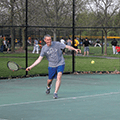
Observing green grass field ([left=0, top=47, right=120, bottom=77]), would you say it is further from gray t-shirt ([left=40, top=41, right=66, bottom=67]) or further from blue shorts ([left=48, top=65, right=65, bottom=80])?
gray t-shirt ([left=40, top=41, right=66, bottom=67])

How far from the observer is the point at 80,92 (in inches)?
373

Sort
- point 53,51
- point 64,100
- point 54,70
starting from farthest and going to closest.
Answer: point 54,70, point 53,51, point 64,100

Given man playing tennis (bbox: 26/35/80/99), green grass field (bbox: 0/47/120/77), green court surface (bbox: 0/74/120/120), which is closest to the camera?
green court surface (bbox: 0/74/120/120)

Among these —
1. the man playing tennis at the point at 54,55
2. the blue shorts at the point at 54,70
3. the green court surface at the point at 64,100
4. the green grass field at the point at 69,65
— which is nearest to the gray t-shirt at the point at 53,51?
the man playing tennis at the point at 54,55

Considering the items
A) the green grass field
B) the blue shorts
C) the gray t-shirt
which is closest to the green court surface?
the blue shorts

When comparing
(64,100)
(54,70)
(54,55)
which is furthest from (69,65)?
(64,100)

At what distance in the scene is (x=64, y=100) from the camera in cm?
820

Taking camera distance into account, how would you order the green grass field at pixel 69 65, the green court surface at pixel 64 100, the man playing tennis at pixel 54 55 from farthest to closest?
the green grass field at pixel 69 65 → the man playing tennis at pixel 54 55 → the green court surface at pixel 64 100

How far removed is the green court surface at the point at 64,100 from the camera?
662 cm

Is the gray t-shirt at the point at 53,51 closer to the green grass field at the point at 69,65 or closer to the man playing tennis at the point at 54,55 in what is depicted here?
the man playing tennis at the point at 54,55

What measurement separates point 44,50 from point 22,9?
1147cm

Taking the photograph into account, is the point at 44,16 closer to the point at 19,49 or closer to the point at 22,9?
the point at 22,9

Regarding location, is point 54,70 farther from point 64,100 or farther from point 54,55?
point 64,100

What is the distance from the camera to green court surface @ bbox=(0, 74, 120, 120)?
21.7 ft
